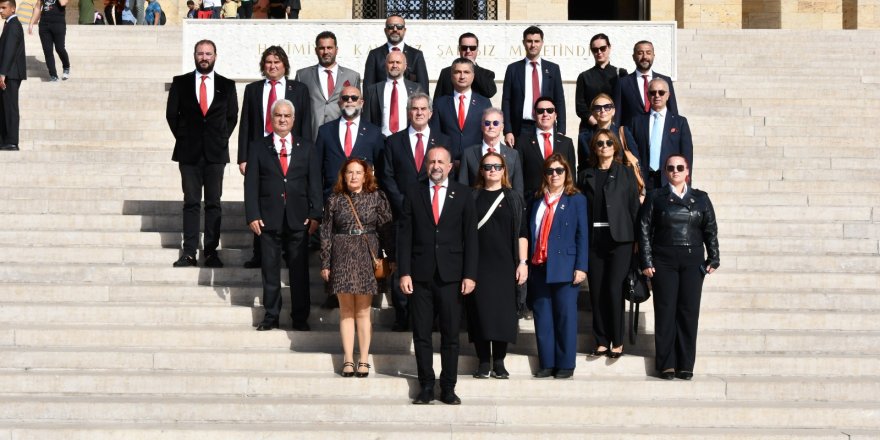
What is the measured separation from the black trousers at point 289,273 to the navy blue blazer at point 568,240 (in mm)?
1988

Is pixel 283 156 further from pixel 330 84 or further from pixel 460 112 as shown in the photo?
pixel 460 112

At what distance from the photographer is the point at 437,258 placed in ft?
30.4

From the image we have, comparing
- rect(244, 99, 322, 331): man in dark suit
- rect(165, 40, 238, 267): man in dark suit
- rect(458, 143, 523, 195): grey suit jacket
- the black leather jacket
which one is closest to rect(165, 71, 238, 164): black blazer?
rect(165, 40, 238, 267): man in dark suit

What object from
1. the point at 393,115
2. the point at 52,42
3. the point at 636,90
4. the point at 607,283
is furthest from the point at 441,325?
the point at 52,42

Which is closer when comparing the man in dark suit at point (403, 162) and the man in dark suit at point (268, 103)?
the man in dark suit at point (403, 162)

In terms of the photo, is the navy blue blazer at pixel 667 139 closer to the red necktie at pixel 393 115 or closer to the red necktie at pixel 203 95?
the red necktie at pixel 393 115

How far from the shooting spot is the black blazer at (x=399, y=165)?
402 inches

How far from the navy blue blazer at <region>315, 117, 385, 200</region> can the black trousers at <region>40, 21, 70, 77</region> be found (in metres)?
7.63

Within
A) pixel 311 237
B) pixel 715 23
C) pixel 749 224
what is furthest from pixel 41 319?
pixel 715 23

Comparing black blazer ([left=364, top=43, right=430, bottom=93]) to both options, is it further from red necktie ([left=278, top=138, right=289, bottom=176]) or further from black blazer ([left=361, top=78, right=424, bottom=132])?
red necktie ([left=278, top=138, right=289, bottom=176])

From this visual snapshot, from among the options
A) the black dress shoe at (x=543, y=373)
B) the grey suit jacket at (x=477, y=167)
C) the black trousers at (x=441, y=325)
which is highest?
the grey suit jacket at (x=477, y=167)

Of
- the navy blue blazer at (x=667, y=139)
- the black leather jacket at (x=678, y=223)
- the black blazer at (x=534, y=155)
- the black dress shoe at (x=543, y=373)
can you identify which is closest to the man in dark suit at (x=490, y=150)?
the black blazer at (x=534, y=155)

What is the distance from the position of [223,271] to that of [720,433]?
14.6 ft

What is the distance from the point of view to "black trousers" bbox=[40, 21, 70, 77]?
17031mm
